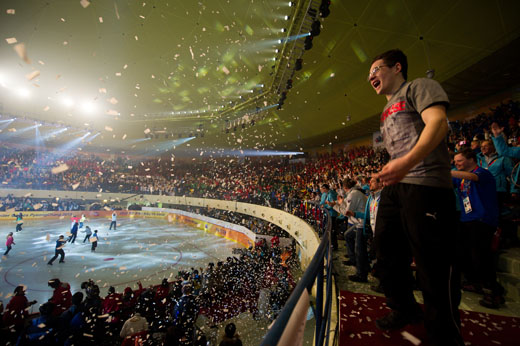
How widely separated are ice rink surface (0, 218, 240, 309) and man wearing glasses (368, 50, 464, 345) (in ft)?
33.6

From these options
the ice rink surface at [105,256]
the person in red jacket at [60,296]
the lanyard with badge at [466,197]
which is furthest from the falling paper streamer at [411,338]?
the ice rink surface at [105,256]

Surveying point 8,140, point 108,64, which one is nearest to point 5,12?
point 108,64

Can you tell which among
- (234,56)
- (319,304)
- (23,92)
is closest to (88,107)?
(23,92)

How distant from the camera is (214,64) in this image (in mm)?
10406

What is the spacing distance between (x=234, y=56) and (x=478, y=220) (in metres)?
10.1

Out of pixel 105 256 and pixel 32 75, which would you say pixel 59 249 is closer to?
pixel 105 256

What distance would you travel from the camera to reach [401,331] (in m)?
1.41

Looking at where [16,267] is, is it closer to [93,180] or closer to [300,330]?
[300,330]

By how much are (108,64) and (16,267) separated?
10.5 metres

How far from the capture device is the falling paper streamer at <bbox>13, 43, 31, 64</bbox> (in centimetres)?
973

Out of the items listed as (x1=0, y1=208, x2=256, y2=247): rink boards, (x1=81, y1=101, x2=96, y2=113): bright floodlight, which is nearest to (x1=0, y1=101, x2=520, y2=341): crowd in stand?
(x1=0, y1=208, x2=256, y2=247): rink boards

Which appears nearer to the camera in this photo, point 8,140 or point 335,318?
point 335,318

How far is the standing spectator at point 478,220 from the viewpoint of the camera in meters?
2.15

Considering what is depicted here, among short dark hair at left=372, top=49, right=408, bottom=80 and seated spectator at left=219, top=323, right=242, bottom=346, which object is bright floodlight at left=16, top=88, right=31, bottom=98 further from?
short dark hair at left=372, top=49, right=408, bottom=80
